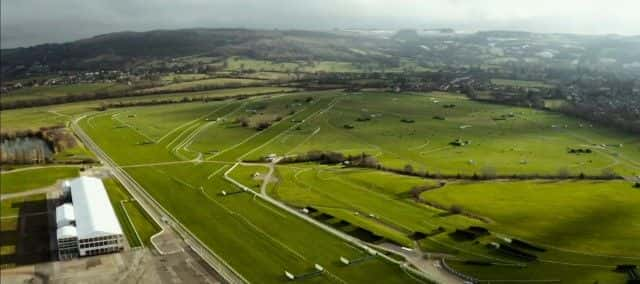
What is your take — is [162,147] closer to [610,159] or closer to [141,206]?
[141,206]

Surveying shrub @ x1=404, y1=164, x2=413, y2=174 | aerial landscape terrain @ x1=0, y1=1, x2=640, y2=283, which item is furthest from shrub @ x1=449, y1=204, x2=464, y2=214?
shrub @ x1=404, y1=164, x2=413, y2=174

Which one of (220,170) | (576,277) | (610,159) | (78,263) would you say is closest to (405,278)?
(576,277)

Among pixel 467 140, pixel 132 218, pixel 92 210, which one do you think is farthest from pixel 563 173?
pixel 92 210

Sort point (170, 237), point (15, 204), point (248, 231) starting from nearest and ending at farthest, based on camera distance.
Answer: point (170, 237) → point (248, 231) → point (15, 204)

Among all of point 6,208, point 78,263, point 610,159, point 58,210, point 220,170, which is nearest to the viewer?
point 78,263

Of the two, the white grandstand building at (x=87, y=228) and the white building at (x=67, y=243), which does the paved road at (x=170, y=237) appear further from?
the white building at (x=67, y=243)

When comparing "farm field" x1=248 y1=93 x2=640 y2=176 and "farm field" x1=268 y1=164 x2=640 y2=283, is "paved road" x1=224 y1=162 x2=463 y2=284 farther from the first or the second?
"farm field" x1=248 y1=93 x2=640 y2=176

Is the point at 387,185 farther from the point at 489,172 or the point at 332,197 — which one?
the point at 489,172
